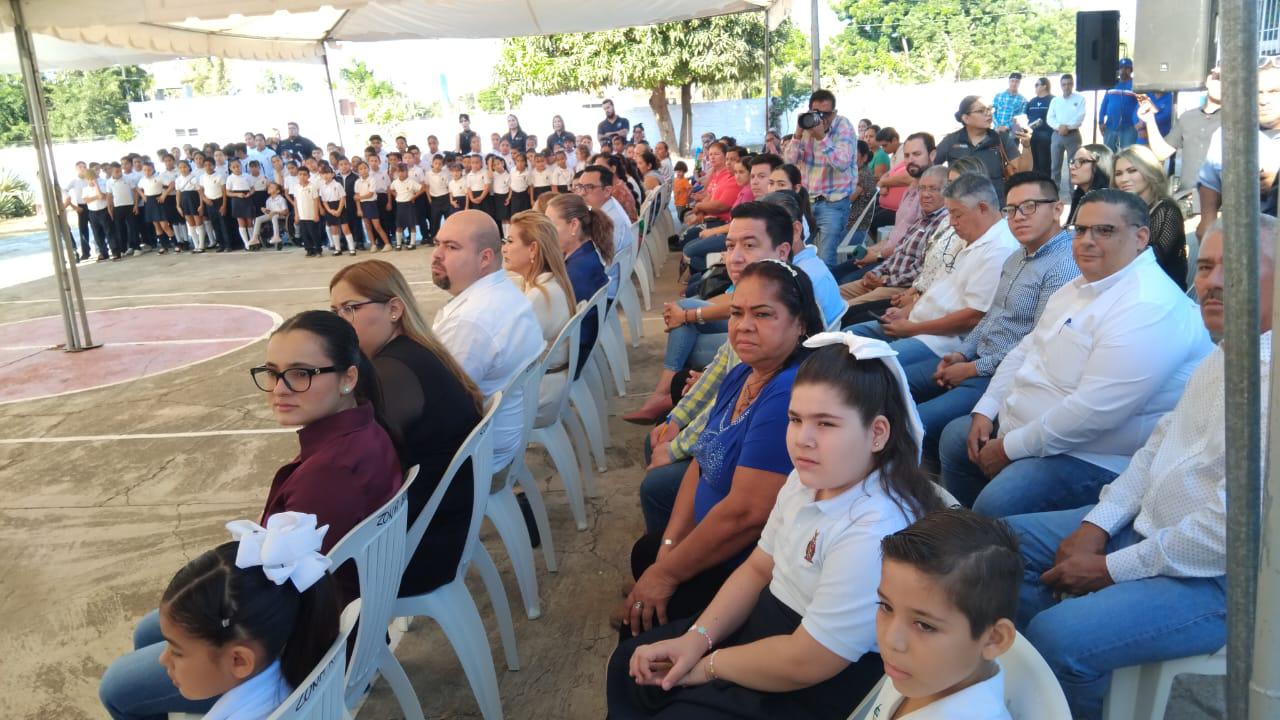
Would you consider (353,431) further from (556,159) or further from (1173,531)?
(556,159)

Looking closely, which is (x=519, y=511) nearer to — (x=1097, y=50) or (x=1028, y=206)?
(x=1028, y=206)

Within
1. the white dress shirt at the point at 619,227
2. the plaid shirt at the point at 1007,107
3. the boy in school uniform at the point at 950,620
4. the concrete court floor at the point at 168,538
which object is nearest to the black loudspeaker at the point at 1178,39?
the boy in school uniform at the point at 950,620

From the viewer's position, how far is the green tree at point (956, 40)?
31094mm

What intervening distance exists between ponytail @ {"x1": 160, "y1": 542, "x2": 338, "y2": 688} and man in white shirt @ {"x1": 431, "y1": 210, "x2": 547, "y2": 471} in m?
1.36

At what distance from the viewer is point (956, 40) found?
3284 cm

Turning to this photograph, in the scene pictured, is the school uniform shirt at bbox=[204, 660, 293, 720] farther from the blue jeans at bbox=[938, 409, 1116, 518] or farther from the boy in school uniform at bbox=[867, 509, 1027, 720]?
the blue jeans at bbox=[938, 409, 1116, 518]

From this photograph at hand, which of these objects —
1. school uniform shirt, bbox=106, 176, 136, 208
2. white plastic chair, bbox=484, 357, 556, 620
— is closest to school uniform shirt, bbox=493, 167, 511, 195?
school uniform shirt, bbox=106, 176, 136, 208

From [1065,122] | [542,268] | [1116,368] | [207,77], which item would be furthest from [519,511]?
[207,77]

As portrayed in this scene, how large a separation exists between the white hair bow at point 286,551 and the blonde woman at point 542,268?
243 centimetres

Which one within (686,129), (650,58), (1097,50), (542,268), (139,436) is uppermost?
(650,58)

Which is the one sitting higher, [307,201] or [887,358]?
[307,201]

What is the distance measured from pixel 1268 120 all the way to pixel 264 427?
5540 mm

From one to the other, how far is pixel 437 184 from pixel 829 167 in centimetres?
743

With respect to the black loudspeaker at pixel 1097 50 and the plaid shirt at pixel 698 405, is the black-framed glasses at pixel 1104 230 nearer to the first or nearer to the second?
the plaid shirt at pixel 698 405
